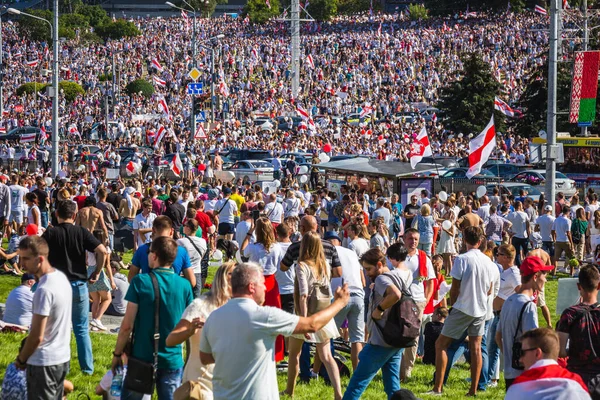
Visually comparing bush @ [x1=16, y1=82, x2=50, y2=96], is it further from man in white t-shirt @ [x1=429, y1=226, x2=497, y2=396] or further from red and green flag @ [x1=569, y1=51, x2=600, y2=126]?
man in white t-shirt @ [x1=429, y1=226, x2=497, y2=396]

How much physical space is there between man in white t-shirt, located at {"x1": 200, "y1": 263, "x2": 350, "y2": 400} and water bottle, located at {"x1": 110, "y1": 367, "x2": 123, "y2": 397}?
4.31 feet

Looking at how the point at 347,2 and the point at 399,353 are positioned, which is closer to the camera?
the point at 399,353

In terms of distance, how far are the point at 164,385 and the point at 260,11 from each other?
102448 mm

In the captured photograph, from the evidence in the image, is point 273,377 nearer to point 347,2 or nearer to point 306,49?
point 306,49

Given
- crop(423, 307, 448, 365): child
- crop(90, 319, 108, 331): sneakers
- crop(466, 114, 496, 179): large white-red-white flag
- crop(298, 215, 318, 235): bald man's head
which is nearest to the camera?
crop(298, 215, 318, 235): bald man's head

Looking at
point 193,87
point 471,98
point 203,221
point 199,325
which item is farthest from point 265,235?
point 471,98

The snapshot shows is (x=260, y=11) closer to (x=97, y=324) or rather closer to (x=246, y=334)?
(x=97, y=324)

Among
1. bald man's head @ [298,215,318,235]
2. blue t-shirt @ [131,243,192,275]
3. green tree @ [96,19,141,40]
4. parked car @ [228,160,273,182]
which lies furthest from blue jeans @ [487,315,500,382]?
green tree @ [96,19,141,40]

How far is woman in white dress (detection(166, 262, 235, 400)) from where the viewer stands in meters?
6.15

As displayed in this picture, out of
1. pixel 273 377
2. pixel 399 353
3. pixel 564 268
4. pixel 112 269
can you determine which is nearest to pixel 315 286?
pixel 399 353

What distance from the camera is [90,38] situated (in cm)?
9281

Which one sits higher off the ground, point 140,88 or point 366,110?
point 140,88

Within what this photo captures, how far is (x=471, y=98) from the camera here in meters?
52.2

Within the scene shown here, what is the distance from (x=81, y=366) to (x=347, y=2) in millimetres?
108799
